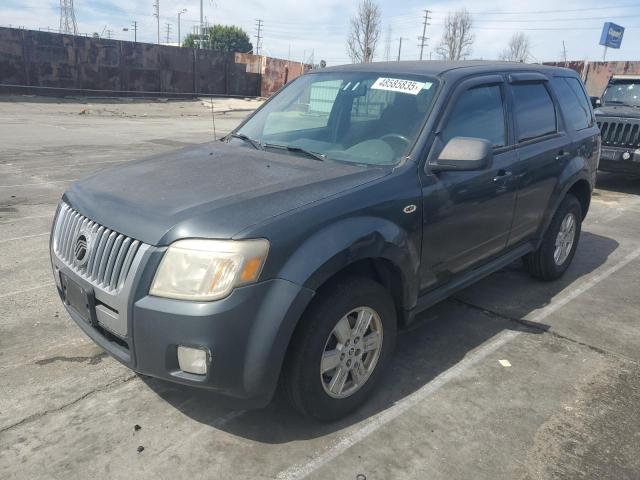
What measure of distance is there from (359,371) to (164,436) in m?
1.06

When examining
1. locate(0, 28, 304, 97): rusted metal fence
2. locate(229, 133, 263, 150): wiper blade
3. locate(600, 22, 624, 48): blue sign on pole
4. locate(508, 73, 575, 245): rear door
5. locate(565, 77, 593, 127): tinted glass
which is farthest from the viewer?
locate(600, 22, 624, 48): blue sign on pole

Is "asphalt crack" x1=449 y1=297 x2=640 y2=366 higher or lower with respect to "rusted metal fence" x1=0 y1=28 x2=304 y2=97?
lower

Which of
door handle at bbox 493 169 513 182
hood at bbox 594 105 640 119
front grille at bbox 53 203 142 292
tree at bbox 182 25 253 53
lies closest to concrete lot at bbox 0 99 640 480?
front grille at bbox 53 203 142 292

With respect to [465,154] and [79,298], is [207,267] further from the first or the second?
[465,154]

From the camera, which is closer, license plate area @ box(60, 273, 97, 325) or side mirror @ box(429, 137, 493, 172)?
license plate area @ box(60, 273, 97, 325)

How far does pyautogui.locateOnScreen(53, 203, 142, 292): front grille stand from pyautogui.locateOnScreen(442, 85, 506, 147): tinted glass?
1.97 meters

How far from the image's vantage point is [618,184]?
1075 cm

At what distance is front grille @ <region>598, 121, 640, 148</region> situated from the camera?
9172 millimetres

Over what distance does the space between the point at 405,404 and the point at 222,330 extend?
133 cm

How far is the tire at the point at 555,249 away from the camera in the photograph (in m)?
4.73

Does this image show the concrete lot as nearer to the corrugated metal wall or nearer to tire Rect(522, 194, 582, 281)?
tire Rect(522, 194, 582, 281)

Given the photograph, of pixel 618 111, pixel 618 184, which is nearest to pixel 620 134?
pixel 618 111

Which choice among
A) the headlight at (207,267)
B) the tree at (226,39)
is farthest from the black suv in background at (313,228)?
the tree at (226,39)

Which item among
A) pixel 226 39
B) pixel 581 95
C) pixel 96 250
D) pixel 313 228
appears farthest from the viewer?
pixel 226 39
